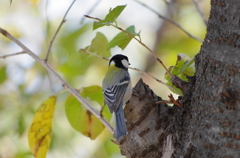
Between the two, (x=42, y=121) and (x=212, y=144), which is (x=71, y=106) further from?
(x=212, y=144)

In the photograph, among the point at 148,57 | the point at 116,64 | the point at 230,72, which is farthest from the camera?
the point at 148,57

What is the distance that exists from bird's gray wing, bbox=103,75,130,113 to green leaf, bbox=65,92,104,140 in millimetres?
117

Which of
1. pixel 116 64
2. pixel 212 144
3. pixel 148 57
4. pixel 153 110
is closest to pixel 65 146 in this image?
pixel 116 64

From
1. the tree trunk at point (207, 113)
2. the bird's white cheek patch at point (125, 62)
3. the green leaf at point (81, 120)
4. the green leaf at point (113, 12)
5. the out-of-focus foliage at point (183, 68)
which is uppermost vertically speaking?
the bird's white cheek patch at point (125, 62)

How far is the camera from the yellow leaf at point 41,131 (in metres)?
1.15

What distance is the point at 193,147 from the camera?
73 centimetres

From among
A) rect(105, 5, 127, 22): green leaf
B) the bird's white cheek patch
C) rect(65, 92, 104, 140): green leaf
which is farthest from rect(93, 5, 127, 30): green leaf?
the bird's white cheek patch

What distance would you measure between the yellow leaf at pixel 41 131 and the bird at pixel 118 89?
0.21 metres

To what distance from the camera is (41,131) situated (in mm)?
1169

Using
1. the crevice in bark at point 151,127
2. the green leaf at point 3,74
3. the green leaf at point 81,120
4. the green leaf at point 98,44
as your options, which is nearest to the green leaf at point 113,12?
the crevice in bark at point 151,127

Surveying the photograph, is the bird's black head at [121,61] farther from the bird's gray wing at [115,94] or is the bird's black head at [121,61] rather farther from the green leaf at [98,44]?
the green leaf at [98,44]

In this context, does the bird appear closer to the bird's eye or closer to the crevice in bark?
the bird's eye

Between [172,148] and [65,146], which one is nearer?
[172,148]

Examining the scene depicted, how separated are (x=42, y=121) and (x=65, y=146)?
2.97 ft
